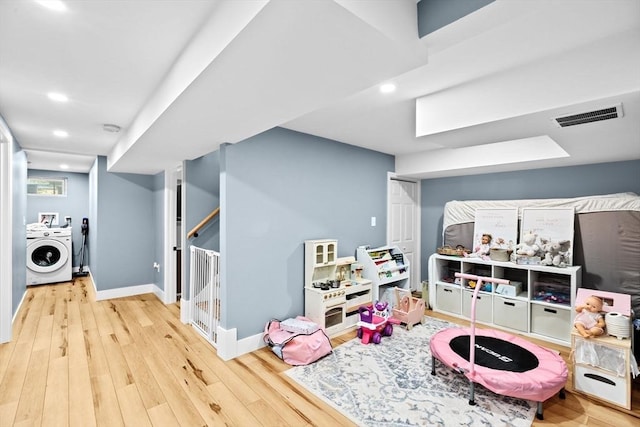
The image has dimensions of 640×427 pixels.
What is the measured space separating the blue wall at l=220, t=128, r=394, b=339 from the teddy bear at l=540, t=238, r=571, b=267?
85.8 inches

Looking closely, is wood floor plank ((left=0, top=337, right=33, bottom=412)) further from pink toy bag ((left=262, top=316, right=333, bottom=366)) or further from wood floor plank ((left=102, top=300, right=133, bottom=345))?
pink toy bag ((left=262, top=316, right=333, bottom=366))

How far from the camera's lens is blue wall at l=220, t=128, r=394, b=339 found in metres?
2.89

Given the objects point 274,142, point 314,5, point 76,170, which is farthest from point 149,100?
point 76,170

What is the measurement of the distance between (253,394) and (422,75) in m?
2.61

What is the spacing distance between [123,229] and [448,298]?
5.18 metres

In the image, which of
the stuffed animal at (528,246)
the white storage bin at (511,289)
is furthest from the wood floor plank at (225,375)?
the stuffed animal at (528,246)

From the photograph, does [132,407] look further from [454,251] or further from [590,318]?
[454,251]

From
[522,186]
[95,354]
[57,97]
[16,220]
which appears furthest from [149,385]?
[522,186]

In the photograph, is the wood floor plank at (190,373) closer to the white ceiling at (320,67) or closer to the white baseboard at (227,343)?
the white baseboard at (227,343)

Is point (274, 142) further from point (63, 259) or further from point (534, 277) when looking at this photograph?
point (63, 259)

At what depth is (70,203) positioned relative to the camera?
263 inches

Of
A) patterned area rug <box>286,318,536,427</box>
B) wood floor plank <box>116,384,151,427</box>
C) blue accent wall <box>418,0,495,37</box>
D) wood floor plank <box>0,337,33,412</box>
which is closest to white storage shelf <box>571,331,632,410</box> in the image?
patterned area rug <box>286,318,536,427</box>

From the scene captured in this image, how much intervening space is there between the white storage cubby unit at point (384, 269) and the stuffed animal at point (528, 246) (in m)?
1.36

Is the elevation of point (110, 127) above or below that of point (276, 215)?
above
